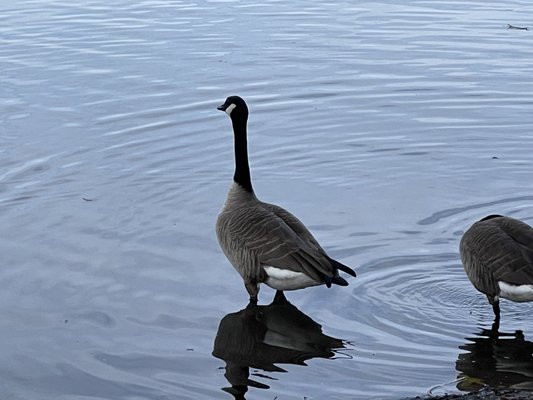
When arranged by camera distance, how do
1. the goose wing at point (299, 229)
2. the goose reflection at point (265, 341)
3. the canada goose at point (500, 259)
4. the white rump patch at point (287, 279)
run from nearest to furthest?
the goose reflection at point (265, 341), the canada goose at point (500, 259), the white rump patch at point (287, 279), the goose wing at point (299, 229)

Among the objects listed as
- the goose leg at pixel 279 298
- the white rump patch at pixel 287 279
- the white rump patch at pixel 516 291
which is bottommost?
the goose leg at pixel 279 298

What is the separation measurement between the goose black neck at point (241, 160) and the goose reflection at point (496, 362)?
2.56 metres

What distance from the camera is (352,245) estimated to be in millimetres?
9617

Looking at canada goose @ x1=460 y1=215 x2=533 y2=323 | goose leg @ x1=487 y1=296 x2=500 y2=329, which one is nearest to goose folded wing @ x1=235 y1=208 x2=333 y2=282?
canada goose @ x1=460 y1=215 x2=533 y2=323

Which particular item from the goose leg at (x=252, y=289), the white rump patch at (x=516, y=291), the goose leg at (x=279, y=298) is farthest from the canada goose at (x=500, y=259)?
the goose leg at (x=252, y=289)

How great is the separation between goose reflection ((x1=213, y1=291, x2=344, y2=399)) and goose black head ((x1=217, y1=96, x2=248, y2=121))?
6.44 ft

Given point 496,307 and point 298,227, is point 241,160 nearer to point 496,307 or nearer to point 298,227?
point 298,227

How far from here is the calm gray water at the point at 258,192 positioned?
24.5ft

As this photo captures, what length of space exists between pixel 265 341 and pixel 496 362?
176 cm

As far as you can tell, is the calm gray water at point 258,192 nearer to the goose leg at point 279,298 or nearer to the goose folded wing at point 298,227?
the goose leg at point 279,298

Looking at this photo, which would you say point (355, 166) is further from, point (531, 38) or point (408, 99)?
point (531, 38)

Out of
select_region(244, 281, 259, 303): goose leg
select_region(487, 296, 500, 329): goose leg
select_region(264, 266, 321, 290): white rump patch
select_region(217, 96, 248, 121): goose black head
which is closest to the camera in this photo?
select_region(487, 296, 500, 329): goose leg

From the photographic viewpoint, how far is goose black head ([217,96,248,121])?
9.55 metres

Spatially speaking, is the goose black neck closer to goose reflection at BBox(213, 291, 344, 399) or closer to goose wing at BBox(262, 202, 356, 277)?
goose wing at BBox(262, 202, 356, 277)
